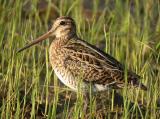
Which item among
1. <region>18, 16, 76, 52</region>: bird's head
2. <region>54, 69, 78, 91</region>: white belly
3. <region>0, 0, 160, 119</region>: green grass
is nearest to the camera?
<region>0, 0, 160, 119</region>: green grass

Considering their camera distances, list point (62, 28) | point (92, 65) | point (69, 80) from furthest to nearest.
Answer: point (62, 28) → point (92, 65) → point (69, 80)

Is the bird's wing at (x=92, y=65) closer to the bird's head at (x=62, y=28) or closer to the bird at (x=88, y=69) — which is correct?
the bird at (x=88, y=69)

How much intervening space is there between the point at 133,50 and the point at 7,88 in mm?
1908

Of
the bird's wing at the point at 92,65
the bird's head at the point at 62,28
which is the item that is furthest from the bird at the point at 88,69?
the bird's head at the point at 62,28

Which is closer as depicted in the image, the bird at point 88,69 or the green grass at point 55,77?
the green grass at point 55,77

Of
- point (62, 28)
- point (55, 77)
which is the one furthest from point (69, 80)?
point (62, 28)

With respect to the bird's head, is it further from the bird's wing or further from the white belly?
the white belly

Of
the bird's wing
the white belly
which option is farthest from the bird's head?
the white belly

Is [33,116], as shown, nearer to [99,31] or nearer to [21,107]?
[21,107]

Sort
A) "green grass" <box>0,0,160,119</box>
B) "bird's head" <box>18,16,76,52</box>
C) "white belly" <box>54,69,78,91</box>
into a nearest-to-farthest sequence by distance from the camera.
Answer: "green grass" <box>0,0,160,119</box>, "white belly" <box>54,69,78,91</box>, "bird's head" <box>18,16,76,52</box>

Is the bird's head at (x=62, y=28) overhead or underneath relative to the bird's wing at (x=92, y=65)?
overhead

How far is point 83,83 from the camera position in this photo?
667cm

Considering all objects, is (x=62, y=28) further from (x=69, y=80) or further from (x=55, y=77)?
(x=69, y=80)

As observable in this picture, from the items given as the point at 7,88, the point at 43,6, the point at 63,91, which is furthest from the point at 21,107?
the point at 43,6
